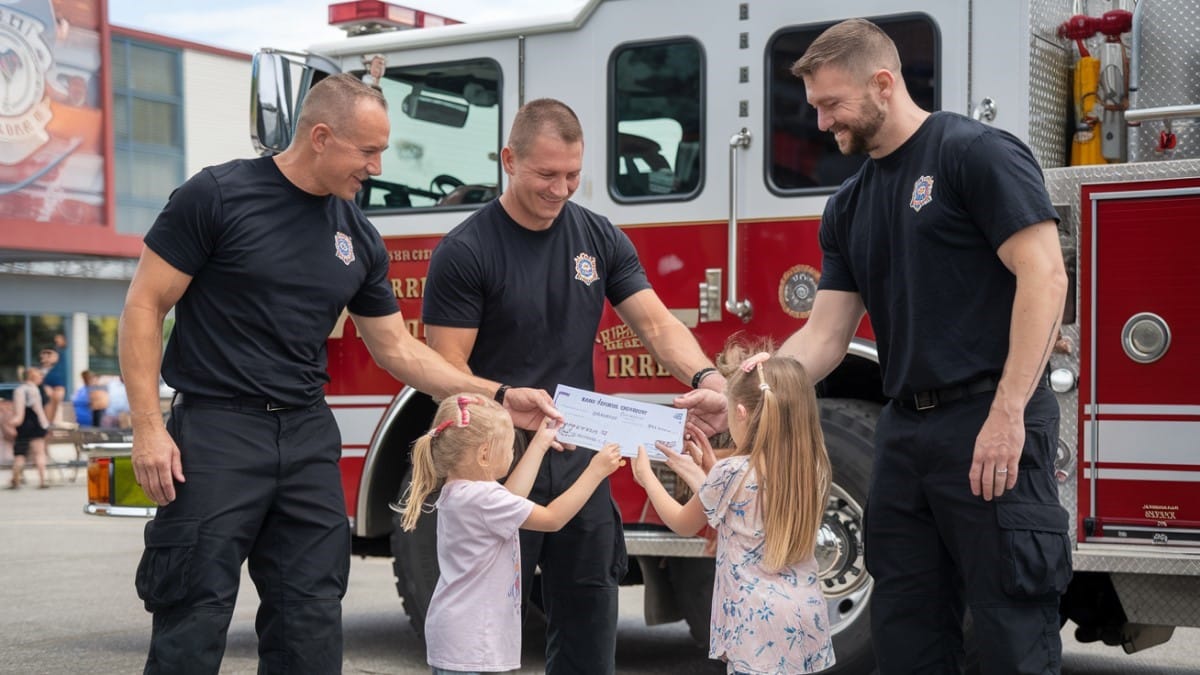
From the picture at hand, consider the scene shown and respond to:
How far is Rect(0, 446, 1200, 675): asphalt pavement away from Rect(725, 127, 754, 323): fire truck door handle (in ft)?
5.79

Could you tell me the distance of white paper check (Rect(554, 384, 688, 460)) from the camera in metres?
4.12

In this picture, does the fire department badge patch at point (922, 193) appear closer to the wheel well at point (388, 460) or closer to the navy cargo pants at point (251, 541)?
the navy cargo pants at point (251, 541)

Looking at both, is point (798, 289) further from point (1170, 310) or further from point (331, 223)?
point (331, 223)

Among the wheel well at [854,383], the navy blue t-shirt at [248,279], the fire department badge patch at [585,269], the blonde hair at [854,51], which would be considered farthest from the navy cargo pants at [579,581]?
the wheel well at [854,383]

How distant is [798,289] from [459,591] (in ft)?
7.71

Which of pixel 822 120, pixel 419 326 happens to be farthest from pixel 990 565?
pixel 419 326

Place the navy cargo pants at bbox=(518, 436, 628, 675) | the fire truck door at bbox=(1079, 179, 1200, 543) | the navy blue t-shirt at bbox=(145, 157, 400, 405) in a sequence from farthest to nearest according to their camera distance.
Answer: the fire truck door at bbox=(1079, 179, 1200, 543)
the navy cargo pants at bbox=(518, 436, 628, 675)
the navy blue t-shirt at bbox=(145, 157, 400, 405)

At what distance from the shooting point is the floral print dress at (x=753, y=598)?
12.5ft

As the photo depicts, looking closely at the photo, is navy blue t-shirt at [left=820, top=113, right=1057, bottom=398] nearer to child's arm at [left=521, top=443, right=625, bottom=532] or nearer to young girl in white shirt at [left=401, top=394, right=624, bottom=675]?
child's arm at [left=521, top=443, right=625, bottom=532]

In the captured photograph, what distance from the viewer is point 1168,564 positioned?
505 cm

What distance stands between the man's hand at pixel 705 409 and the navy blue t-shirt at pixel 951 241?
0.69 m

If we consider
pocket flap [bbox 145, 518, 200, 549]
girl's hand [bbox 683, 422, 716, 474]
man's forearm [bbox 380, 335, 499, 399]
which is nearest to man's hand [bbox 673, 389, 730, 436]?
girl's hand [bbox 683, 422, 716, 474]

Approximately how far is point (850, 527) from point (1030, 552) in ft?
7.54

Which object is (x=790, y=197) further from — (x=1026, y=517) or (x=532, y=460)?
(x=1026, y=517)
